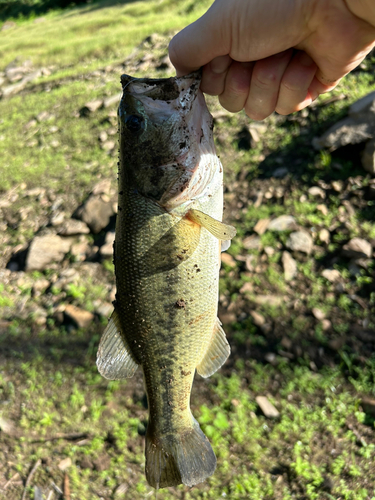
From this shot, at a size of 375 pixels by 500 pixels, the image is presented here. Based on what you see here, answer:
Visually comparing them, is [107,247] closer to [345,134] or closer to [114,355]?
[114,355]

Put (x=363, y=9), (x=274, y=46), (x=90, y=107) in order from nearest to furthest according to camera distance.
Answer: (x=363, y=9) < (x=274, y=46) < (x=90, y=107)

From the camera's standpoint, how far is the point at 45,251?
4816mm

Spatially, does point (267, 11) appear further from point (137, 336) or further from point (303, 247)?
point (303, 247)

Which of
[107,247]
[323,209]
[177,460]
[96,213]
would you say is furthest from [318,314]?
[96,213]

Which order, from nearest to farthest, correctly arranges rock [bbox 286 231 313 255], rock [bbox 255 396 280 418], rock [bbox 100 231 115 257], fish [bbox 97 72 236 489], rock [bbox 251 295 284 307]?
fish [bbox 97 72 236 489], rock [bbox 255 396 280 418], rock [bbox 251 295 284 307], rock [bbox 286 231 313 255], rock [bbox 100 231 115 257]

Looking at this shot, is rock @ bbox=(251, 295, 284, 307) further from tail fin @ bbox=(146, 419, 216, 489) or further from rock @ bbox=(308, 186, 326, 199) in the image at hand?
tail fin @ bbox=(146, 419, 216, 489)

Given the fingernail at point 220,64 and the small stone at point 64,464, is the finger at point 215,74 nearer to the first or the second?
the fingernail at point 220,64

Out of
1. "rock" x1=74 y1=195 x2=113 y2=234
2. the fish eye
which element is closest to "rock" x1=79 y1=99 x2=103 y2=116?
"rock" x1=74 y1=195 x2=113 y2=234

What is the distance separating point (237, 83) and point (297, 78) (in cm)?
36

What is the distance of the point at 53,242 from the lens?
16.1ft

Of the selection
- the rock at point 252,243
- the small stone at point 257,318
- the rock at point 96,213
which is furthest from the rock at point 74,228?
the small stone at point 257,318

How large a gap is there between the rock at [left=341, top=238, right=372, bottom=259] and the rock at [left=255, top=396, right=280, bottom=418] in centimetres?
184

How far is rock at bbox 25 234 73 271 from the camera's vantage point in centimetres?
474

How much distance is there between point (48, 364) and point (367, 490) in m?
2.97
